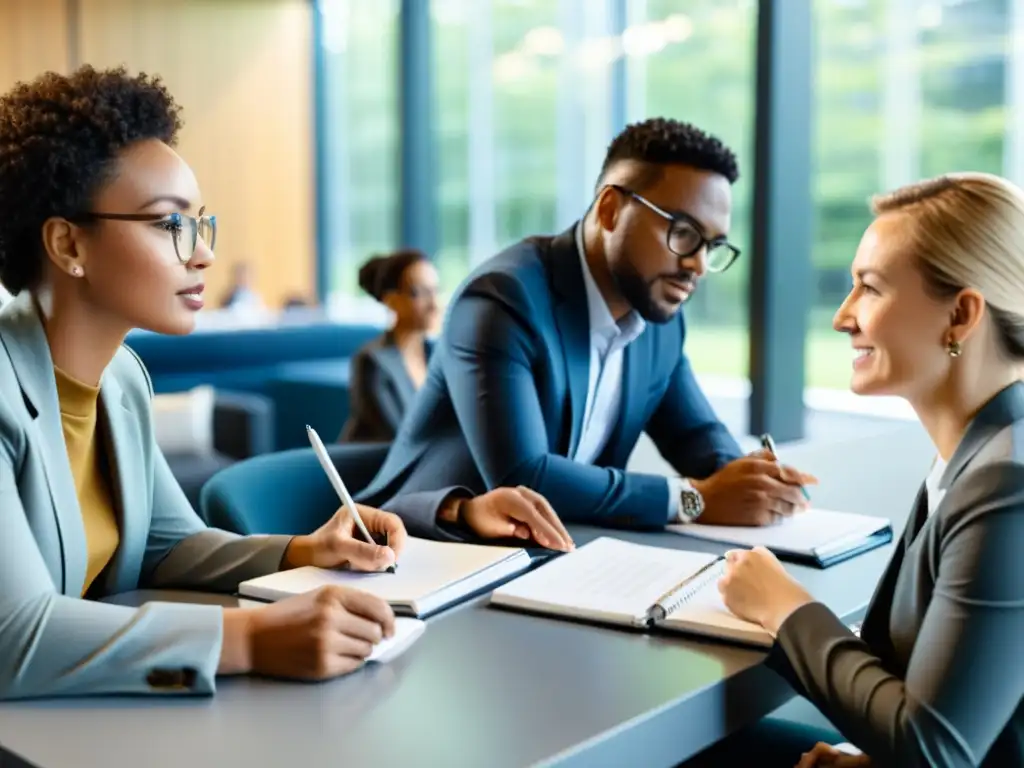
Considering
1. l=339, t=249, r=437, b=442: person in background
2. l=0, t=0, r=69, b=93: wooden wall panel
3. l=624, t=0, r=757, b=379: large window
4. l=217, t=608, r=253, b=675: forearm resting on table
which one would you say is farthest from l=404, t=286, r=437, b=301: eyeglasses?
l=0, t=0, r=69, b=93: wooden wall panel

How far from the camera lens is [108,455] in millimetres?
1594

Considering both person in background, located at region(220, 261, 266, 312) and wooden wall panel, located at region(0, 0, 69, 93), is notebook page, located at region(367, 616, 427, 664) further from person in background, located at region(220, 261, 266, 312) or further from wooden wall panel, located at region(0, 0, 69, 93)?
wooden wall panel, located at region(0, 0, 69, 93)

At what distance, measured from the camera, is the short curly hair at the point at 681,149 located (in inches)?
90.7

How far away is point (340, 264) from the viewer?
10.1 metres

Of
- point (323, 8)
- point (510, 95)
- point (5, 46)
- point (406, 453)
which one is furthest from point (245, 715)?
point (323, 8)

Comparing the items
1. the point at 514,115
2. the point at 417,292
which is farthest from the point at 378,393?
the point at 514,115

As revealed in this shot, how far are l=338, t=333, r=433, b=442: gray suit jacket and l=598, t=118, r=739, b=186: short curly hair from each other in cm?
184

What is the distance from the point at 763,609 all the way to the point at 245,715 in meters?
0.59

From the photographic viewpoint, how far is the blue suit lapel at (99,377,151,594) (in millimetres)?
1593

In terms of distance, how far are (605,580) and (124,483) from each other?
25.2 inches

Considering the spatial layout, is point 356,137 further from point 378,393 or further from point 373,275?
point 378,393

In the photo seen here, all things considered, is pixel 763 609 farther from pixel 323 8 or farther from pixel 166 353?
pixel 323 8

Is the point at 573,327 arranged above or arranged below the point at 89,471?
above

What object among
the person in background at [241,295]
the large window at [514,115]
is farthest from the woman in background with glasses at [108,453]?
the person in background at [241,295]
